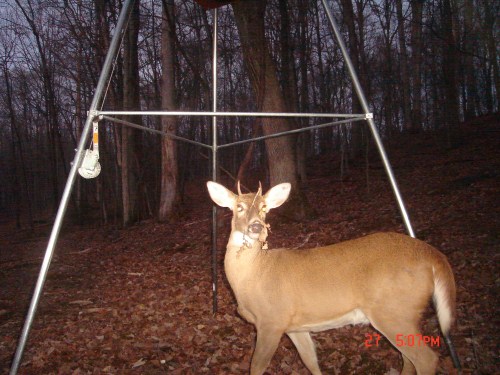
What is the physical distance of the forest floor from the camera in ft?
12.5

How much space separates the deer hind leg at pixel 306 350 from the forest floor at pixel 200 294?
31 centimetres

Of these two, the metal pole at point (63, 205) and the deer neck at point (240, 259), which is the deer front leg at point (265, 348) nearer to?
the deer neck at point (240, 259)

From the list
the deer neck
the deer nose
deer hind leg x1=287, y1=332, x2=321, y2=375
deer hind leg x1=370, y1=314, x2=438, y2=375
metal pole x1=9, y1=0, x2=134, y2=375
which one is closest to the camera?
metal pole x1=9, y1=0, x2=134, y2=375

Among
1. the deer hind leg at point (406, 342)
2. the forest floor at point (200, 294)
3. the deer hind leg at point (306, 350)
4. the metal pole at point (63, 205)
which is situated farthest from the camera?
the forest floor at point (200, 294)

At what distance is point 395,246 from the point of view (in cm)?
287

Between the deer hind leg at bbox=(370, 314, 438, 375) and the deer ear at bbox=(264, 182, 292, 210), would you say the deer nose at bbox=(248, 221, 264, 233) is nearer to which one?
the deer ear at bbox=(264, 182, 292, 210)

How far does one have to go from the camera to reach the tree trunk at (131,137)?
1323cm

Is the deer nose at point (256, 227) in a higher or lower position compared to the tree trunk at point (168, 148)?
lower

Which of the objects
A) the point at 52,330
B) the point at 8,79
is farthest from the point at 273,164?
the point at 8,79

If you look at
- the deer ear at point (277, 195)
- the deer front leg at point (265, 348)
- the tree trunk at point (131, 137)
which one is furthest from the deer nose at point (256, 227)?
the tree trunk at point (131, 137)

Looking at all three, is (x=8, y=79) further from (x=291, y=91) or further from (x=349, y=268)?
(x=349, y=268)

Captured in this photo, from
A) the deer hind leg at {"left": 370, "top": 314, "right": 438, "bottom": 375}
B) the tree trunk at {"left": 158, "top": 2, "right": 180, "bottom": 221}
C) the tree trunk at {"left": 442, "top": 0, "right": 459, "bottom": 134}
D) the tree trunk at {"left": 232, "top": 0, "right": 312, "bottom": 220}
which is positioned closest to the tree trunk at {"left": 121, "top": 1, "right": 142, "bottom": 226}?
the tree trunk at {"left": 158, "top": 2, "right": 180, "bottom": 221}

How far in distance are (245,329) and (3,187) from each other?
4950 cm

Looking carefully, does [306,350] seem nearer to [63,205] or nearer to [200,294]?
[63,205]
